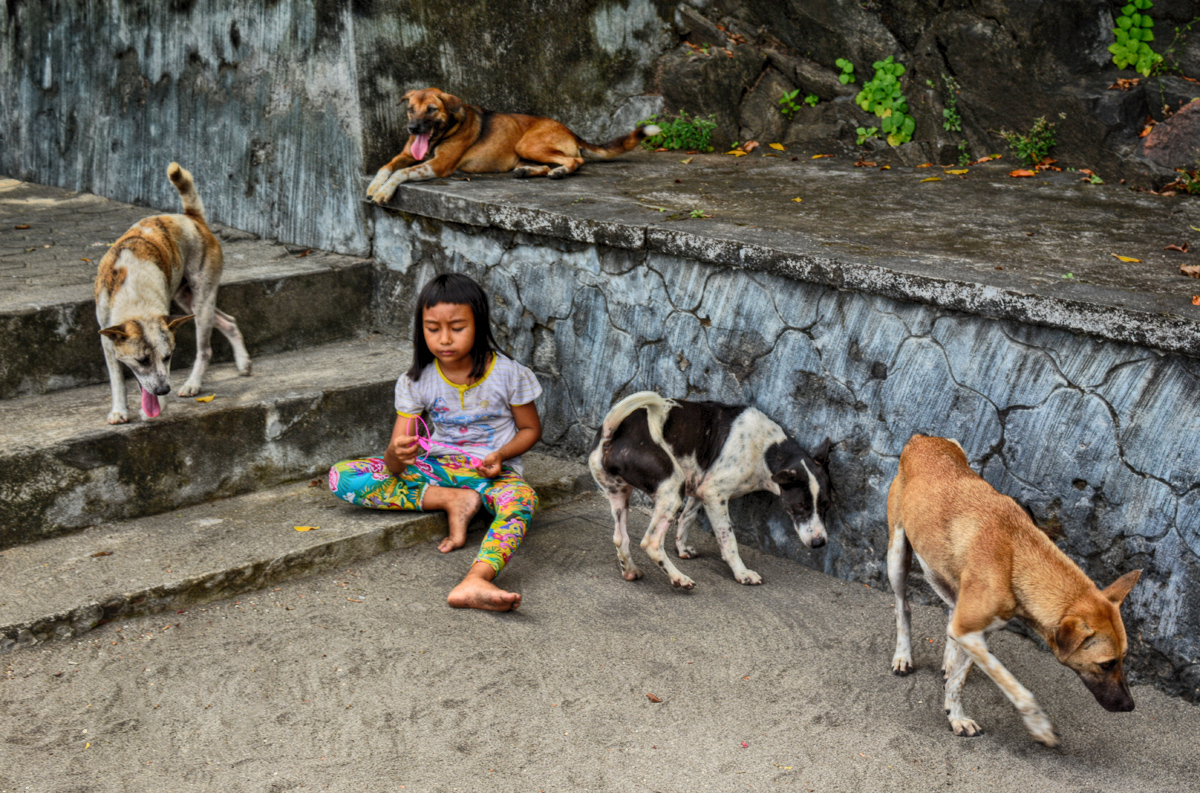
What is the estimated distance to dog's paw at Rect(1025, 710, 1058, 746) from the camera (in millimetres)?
2961

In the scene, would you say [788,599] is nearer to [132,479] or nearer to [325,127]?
[132,479]

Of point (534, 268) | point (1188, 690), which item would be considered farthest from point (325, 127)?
point (1188, 690)

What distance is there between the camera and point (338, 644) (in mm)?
3512

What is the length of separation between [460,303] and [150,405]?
1361mm

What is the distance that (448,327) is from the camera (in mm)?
4082

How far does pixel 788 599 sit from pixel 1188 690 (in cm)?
135

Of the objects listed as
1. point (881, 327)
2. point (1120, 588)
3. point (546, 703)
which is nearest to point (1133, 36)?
point (881, 327)

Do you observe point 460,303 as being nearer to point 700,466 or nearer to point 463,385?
point 463,385

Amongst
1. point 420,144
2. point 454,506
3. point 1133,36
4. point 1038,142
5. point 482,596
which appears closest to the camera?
point 482,596

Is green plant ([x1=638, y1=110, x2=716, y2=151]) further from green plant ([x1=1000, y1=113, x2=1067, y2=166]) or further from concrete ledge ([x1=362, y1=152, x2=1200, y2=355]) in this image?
green plant ([x1=1000, y1=113, x2=1067, y2=166])

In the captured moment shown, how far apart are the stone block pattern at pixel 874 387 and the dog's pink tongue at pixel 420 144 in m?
0.47

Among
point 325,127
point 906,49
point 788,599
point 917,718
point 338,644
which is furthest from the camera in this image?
point 906,49

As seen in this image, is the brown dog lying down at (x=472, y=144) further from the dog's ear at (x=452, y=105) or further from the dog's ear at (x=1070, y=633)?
the dog's ear at (x=1070, y=633)

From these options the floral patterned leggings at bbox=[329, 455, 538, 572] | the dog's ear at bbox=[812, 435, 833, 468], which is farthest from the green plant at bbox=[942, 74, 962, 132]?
the floral patterned leggings at bbox=[329, 455, 538, 572]
